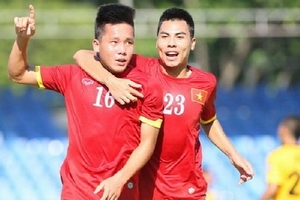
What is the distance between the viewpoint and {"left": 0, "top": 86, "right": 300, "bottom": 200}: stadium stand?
1723 centimetres

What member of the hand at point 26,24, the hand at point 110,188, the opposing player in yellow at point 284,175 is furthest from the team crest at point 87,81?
the opposing player in yellow at point 284,175

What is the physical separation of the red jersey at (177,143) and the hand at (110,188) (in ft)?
3.10

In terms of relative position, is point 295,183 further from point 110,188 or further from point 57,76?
point 110,188

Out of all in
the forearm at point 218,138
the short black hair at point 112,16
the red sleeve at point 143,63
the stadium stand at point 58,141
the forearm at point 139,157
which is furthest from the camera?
the stadium stand at point 58,141

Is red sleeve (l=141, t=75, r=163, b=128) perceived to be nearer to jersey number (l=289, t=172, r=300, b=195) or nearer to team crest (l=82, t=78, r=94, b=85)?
team crest (l=82, t=78, r=94, b=85)

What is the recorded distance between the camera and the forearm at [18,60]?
6.83m

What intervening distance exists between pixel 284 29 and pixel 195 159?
12547mm

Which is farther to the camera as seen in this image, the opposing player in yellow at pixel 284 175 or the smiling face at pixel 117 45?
the opposing player in yellow at pixel 284 175

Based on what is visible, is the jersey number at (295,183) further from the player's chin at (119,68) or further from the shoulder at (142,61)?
the player's chin at (119,68)

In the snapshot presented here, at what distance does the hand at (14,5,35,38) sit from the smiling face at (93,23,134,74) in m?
0.53

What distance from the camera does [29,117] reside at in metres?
18.8

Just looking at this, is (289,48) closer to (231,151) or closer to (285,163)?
(285,163)

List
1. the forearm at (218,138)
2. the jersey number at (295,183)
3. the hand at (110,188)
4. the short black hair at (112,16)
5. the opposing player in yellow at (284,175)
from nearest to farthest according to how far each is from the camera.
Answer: the hand at (110,188)
the short black hair at (112,16)
the forearm at (218,138)
the opposing player in yellow at (284,175)
the jersey number at (295,183)

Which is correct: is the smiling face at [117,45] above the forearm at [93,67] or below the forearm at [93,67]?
above
